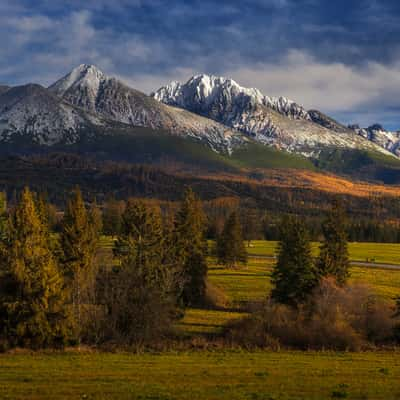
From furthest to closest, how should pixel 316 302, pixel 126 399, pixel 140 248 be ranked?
pixel 140 248, pixel 316 302, pixel 126 399

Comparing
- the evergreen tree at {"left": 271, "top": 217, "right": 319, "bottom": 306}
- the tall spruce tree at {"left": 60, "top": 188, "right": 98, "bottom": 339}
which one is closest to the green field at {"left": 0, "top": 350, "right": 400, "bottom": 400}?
the tall spruce tree at {"left": 60, "top": 188, "right": 98, "bottom": 339}

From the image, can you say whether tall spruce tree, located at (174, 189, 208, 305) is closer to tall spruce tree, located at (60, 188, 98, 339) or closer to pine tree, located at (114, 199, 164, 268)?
pine tree, located at (114, 199, 164, 268)

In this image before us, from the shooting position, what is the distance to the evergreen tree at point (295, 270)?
2173 inches

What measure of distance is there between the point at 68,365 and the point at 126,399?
948 cm

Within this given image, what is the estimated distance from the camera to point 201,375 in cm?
2389

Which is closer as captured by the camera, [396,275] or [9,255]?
[9,255]

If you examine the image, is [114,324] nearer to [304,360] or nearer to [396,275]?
[304,360]

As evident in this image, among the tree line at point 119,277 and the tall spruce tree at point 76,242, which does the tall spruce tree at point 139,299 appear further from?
the tall spruce tree at point 76,242

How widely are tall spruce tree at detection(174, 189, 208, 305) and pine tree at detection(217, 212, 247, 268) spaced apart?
76.5 feet

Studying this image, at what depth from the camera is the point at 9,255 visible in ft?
113

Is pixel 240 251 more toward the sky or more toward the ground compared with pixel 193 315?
more toward the sky

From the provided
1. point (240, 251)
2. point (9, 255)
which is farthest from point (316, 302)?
point (240, 251)

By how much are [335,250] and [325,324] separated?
22.2 m

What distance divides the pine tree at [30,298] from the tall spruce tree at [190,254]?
26.6 metres
